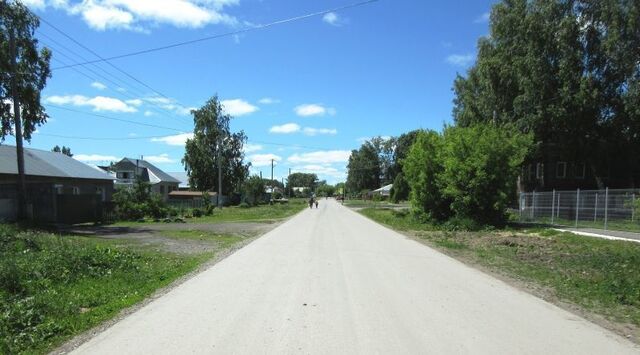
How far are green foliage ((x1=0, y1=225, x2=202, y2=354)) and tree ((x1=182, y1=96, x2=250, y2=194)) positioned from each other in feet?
219

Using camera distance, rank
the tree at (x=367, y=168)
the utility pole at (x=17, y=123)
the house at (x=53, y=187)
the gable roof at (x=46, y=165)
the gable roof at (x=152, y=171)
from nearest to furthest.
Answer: the utility pole at (x=17, y=123)
the house at (x=53, y=187)
the gable roof at (x=46, y=165)
the gable roof at (x=152, y=171)
the tree at (x=367, y=168)

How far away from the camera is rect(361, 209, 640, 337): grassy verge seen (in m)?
9.02

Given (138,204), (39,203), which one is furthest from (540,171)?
(39,203)

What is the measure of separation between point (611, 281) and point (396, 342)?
6.67 metres

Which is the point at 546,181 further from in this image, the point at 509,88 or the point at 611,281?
the point at 611,281

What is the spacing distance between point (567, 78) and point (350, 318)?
38.2 meters

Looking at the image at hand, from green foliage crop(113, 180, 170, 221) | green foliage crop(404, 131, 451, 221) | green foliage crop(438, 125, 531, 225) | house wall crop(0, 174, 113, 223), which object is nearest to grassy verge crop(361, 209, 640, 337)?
green foliage crop(438, 125, 531, 225)

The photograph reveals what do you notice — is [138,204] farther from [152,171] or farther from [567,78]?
[152,171]

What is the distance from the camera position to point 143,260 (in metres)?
13.9

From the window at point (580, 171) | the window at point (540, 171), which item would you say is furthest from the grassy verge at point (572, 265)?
the window at point (580, 171)

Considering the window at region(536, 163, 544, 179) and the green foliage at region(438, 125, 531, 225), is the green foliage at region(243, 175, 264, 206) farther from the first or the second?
the green foliage at region(438, 125, 531, 225)

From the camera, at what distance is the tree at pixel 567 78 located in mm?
37647

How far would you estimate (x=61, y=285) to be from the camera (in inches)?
384

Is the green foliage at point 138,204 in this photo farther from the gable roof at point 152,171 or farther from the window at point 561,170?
the window at point 561,170
